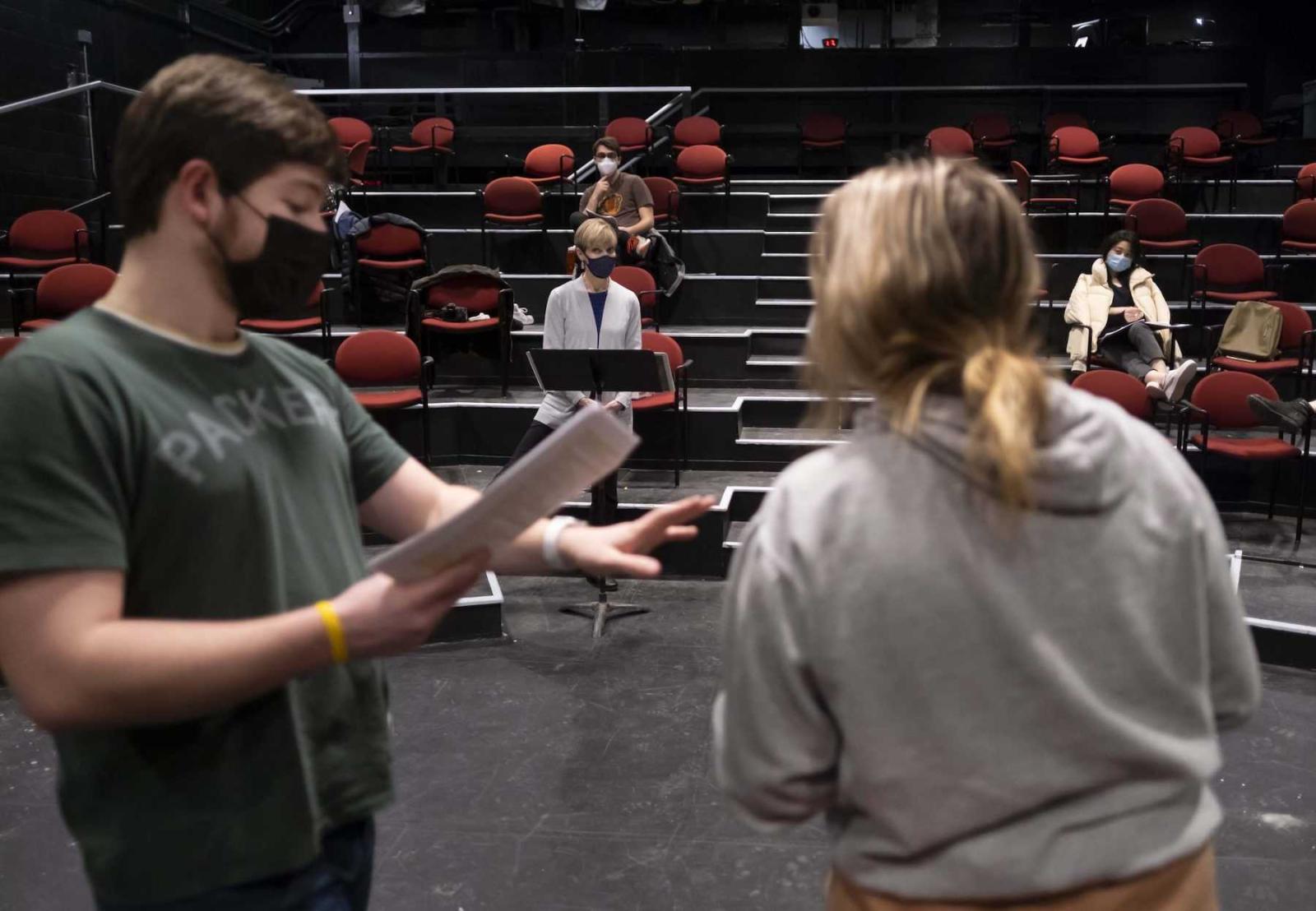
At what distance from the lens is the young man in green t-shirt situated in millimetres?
914

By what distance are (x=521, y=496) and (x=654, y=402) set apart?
→ 186 inches

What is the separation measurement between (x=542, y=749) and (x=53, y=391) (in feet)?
8.50

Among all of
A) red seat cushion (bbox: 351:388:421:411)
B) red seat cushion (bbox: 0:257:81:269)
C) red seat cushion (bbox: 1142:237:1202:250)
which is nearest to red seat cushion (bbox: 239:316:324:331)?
red seat cushion (bbox: 351:388:421:411)

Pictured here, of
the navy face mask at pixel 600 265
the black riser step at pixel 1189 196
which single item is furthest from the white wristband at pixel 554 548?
the black riser step at pixel 1189 196

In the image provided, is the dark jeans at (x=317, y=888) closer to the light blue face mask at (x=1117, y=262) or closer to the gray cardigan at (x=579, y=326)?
the gray cardigan at (x=579, y=326)

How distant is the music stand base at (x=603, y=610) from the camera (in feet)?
14.6

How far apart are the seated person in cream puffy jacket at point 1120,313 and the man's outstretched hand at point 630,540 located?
5554mm

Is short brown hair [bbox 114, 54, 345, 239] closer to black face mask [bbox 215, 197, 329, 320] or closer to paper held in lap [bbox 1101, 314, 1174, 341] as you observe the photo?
black face mask [bbox 215, 197, 329, 320]

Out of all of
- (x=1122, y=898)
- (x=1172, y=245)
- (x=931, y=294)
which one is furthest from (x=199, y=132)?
(x=1172, y=245)

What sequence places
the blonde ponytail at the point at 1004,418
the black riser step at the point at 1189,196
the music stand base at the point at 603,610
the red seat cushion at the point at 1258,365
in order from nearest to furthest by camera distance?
the blonde ponytail at the point at 1004,418 < the music stand base at the point at 603,610 < the red seat cushion at the point at 1258,365 < the black riser step at the point at 1189,196

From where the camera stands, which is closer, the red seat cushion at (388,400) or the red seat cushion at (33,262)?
the red seat cushion at (388,400)

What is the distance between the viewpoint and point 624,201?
734 cm

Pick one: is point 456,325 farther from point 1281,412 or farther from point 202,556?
point 202,556

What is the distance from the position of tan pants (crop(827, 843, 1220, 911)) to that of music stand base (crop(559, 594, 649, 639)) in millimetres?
3486
